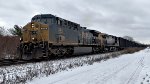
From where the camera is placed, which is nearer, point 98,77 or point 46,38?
point 98,77

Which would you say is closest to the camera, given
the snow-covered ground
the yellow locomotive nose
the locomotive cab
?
the snow-covered ground

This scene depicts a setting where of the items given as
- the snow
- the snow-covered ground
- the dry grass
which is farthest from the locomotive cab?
the dry grass

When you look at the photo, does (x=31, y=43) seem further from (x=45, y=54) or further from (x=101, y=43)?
(x=101, y=43)

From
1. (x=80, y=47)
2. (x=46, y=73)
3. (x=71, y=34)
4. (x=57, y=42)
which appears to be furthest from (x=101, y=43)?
(x=46, y=73)

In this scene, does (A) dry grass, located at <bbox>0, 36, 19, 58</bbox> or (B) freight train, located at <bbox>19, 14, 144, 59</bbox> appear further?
(A) dry grass, located at <bbox>0, 36, 19, 58</bbox>

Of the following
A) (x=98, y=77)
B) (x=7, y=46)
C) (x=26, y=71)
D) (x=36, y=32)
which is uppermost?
(x=36, y=32)

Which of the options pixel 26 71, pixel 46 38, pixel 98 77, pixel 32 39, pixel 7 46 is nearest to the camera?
pixel 98 77

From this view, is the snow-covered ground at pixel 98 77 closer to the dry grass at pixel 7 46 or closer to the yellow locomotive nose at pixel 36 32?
the yellow locomotive nose at pixel 36 32

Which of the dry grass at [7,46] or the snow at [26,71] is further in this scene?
the dry grass at [7,46]

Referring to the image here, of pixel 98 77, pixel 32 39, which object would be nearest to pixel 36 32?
pixel 32 39

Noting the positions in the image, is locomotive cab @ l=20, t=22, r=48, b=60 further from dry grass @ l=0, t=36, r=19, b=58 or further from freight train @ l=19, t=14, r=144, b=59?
dry grass @ l=0, t=36, r=19, b=58

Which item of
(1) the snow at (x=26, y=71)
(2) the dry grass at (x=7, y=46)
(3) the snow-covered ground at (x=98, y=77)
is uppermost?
(2) the dry grass at (x=7, y=46)

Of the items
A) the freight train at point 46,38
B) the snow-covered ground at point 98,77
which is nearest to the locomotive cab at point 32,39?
the freight train at point 46,38

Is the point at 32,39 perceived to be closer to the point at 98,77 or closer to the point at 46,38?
the point at 46,38
